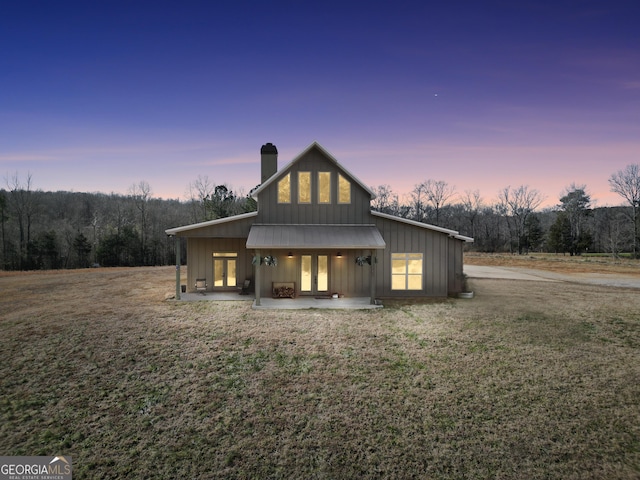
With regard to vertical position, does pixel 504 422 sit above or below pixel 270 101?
below

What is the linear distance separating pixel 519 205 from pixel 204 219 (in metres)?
46.0

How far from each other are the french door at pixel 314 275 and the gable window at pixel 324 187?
2.61m

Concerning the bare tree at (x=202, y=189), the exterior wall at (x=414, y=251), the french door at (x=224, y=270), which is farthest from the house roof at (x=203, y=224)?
the bare tree at (x=202, y=189)

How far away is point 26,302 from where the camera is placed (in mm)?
12078

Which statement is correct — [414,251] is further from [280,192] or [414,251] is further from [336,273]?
[280,192]

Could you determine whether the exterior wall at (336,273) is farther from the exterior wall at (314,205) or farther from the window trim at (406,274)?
the exterior wall at (314,205)

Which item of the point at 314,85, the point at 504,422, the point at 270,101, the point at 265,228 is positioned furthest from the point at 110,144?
the point at 504,422

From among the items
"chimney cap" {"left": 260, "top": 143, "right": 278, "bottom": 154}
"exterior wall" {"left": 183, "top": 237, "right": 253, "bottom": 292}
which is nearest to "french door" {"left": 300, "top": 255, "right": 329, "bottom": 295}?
"exterior wall" {"left": 183, "top": 237, "right": 253, "bottom": 292}

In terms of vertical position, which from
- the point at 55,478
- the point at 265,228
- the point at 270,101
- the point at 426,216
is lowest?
the point at 55,478

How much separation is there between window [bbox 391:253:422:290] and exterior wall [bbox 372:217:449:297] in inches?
6.4

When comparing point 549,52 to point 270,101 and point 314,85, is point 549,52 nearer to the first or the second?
point 314,85

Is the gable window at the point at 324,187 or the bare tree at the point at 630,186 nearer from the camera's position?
the gable window at the point at 324,187

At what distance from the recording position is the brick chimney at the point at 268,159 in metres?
15.8

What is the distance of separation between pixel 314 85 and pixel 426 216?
3431cm
